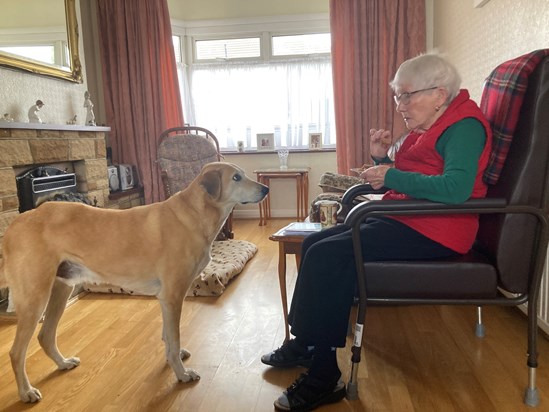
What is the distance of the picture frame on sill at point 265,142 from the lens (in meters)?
5.21

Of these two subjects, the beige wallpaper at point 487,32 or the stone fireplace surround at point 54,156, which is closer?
the beige wallpaper at point 487,32

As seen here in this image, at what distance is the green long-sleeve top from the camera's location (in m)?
1.30

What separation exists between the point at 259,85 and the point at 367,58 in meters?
1.32

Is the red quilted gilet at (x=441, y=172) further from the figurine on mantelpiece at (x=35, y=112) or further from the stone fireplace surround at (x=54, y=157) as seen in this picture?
the figurine on mantelpiece at (x=35, y=112)

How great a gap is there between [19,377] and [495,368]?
1.75 metres

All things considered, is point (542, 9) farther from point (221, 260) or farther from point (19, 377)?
point (19, 377)

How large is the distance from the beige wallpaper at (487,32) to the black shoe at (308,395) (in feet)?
5.37

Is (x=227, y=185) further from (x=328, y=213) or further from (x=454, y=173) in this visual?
(x=454, y=173)

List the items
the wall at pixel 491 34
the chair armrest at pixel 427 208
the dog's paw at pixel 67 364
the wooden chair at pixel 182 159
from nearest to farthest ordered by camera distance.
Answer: the chair armrest at pixel 427 208, the dog's paw at pixel 67 364, the wall at pixel 491 34, the wooden chair at pixel 182 159

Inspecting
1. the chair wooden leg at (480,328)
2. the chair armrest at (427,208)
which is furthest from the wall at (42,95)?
the chair wooden leg at (480,328)

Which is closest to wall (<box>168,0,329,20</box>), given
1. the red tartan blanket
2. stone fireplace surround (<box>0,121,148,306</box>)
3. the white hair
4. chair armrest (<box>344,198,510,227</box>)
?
stone fireplace surround (<box>0,121,148,306</box>)

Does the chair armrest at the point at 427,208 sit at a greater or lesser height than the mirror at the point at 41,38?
lesser

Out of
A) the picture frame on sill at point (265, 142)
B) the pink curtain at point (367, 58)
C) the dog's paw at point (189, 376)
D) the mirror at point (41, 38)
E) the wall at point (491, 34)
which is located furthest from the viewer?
the picture frame on sill at point (265, 142)

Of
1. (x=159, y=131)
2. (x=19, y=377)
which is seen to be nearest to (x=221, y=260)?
(x=19, y=377)
